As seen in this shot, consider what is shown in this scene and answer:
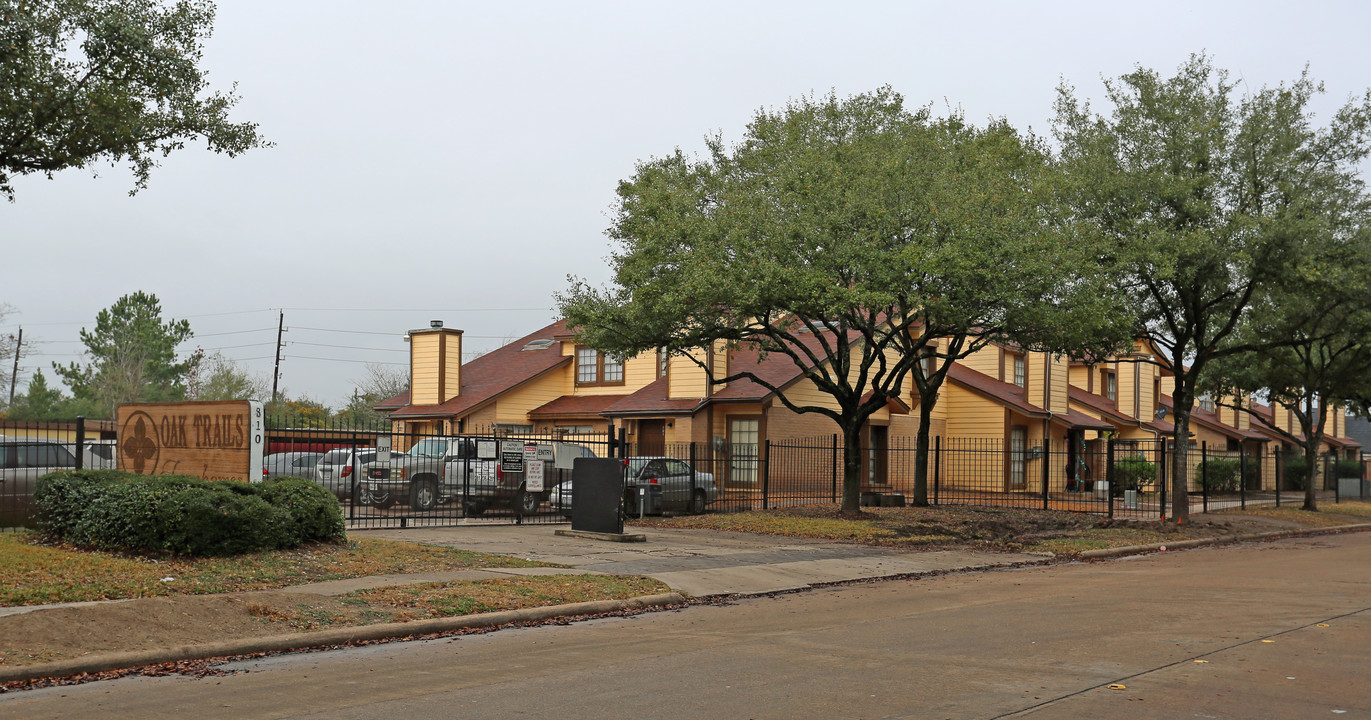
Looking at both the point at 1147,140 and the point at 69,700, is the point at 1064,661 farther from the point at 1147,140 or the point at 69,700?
the point at 1147,140

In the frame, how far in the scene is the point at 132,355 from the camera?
237 feet

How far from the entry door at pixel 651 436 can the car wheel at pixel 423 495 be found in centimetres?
1124

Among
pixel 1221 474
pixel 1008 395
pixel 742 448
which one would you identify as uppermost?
pixel 1008 395

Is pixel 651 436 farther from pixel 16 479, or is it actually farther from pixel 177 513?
pixel 177 513

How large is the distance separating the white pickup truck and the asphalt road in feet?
35.8

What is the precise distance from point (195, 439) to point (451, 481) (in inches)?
284

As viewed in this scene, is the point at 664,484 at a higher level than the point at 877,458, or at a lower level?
lower

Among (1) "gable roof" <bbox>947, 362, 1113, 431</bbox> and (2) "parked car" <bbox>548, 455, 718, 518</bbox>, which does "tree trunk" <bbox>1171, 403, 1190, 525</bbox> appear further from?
(2) "parked car" <bbox>548, 455, 718, 518</bbox>

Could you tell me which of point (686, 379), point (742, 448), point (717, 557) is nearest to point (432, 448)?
point (686, 379)

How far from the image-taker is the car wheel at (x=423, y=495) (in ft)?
74.4

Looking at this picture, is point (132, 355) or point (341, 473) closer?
point (341, 473)

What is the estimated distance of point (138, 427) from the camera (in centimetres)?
1805

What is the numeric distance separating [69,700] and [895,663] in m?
6.16

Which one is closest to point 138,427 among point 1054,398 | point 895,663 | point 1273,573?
point 895,663
